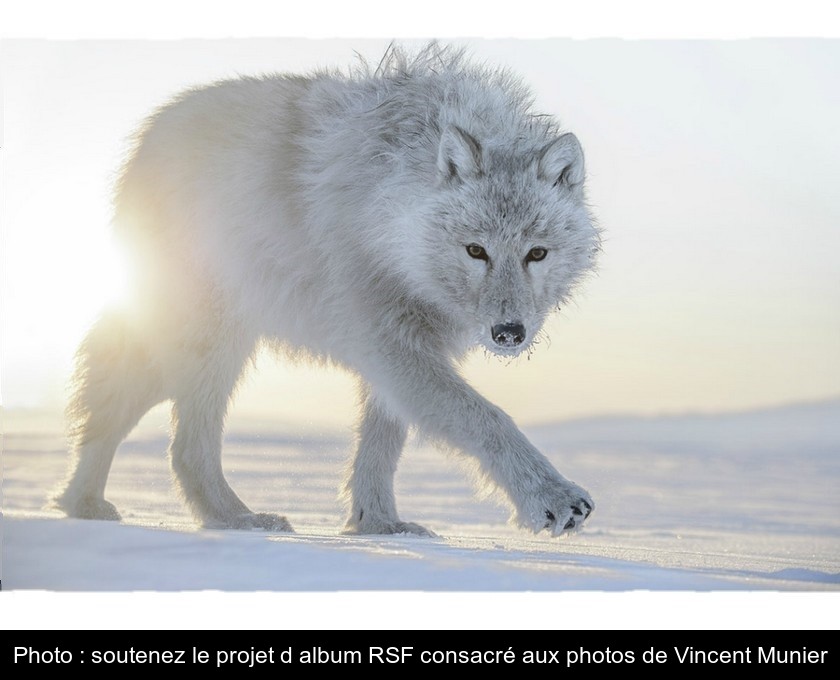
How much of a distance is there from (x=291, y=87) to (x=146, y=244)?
3.73 feet

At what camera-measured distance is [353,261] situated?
17.0ft

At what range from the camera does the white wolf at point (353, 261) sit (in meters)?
4.82

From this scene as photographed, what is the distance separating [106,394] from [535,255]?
2.64 metres

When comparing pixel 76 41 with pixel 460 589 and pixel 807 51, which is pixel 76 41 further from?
pixel 807 51

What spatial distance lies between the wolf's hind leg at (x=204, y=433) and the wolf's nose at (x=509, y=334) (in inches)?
72.3

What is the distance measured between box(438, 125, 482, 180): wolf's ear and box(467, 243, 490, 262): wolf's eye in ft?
1.01

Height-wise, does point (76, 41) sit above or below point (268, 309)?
above

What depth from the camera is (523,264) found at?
189 inches

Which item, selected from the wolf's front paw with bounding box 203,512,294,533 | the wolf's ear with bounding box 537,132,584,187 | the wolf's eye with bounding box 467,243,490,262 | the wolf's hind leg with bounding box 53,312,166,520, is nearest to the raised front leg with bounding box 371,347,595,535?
the wolf's eye with bounding box 467,243,490,262

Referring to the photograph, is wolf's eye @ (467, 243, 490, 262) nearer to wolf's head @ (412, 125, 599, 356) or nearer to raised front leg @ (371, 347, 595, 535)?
wolf's head @ (412, 125, 599, 356)

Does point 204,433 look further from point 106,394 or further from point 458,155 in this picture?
point 458,155

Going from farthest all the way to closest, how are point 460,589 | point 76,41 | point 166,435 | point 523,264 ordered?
1. point 166,435
2. point 76,41
3. point 523,264
4. point 460,589

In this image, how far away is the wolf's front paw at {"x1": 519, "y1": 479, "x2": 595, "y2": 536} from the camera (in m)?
4.47
